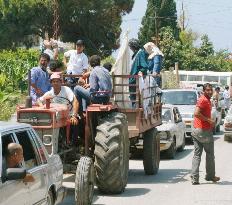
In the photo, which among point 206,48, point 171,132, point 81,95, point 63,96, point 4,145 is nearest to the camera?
point 4,145

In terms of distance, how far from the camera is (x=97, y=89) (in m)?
12.6

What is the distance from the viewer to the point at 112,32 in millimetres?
53312

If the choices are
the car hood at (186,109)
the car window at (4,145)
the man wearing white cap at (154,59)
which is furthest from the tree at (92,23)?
the car window at (4,145)

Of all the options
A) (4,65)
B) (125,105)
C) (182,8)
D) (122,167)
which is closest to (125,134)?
(122,167)

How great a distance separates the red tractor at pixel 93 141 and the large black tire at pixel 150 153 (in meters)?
1.37

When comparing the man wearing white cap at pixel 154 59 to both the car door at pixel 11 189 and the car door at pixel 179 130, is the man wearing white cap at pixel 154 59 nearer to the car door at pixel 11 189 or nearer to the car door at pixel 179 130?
the car door at pixel 179 130

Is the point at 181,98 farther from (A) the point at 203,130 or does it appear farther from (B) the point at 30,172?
(B) the point at 30,172

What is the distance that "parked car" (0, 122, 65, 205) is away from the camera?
7160 mm

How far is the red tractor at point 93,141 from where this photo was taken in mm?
10836

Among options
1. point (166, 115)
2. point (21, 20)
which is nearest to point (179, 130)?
point (166, 115)

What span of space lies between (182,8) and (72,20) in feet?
131

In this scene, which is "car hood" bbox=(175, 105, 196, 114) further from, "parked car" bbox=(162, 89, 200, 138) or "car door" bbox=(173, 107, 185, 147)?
"car door" bbox=(173, 107, 185, 147)

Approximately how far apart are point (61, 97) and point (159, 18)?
66.7 meters

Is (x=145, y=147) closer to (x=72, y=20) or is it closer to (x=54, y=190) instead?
(x=54, y=190)
